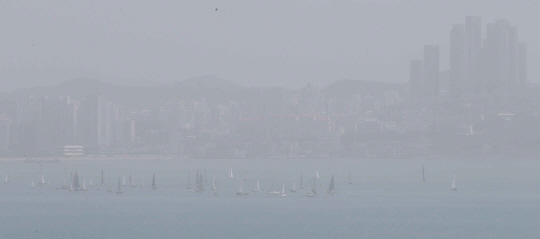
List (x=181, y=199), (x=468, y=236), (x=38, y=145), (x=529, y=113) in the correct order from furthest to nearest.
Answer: (x=529, y=113) → (x=38, y=145) → (x=181, y=199) → (x=468, y=236)

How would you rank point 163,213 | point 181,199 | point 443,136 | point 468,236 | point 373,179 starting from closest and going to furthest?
point 468,236, point 163,213, point 181,199, point 373,179, point 443,136

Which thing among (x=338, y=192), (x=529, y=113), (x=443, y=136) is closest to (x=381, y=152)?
(x=443, y=136)

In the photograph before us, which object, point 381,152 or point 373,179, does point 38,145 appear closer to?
point 381,152

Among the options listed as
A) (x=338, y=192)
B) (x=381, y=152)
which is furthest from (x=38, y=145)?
(x=338, y=192)

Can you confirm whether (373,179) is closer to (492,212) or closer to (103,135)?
(492,212)

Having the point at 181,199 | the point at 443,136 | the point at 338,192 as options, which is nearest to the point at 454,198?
the point at 338,192

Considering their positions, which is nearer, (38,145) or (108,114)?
(38,145)

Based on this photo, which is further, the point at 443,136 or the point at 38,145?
the point at 443,136

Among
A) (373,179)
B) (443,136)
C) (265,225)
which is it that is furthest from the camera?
(443,136)

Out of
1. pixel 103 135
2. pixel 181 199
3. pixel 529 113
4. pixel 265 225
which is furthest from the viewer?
pixel 529 113
